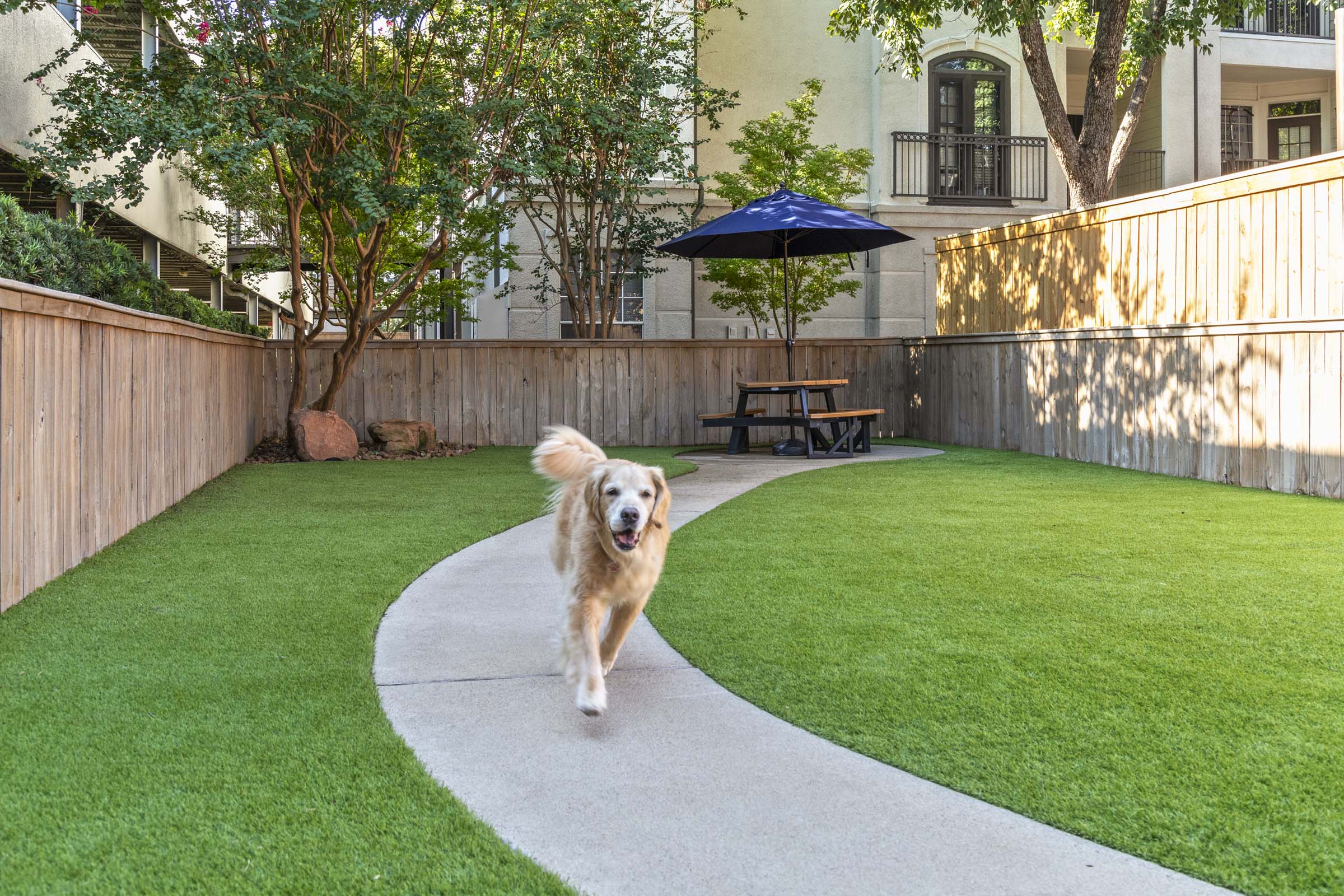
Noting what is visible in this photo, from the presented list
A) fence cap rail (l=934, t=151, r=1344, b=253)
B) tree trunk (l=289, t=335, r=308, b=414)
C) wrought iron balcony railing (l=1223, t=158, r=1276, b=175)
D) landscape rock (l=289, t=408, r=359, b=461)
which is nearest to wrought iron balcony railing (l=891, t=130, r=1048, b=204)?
wrought iron balcony railing (l=1223, t=158, r=1276, b=175)

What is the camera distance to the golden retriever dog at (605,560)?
3.71 metres

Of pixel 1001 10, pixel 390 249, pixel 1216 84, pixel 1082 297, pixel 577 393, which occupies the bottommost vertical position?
pixel 577 393

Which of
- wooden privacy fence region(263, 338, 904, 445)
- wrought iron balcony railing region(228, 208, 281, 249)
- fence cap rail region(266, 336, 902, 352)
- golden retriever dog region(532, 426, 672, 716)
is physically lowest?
golden retriever dog region(532, 426, 672, 716)

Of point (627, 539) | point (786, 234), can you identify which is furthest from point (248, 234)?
point (627, 539)

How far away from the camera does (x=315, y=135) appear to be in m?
12.8

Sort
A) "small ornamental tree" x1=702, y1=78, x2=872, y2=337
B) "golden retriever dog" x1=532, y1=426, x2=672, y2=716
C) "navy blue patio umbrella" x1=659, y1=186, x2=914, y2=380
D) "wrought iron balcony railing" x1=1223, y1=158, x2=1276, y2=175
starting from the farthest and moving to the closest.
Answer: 1. "wrought iron balcony railing" x1=1223, y1=158, x2=1276, y2=175
2. "small ornamental tree" x1=702, y1=78, x2=872, y2=337
3. "navy blue patio umbrella" x1=659, y1=186, x2=914, y2=380
4. "golden retriever dog" x1=532, y1=426, x2=672, y2=716

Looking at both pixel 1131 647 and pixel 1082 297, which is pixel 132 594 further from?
pixel 1082 297

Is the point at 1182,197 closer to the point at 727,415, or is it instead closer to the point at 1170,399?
the point at 1170,399

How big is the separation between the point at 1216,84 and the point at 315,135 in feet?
57.3

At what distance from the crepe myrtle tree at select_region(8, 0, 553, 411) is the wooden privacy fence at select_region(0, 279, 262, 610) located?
2157 millimetres

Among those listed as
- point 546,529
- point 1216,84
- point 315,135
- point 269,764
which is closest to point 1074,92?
point 1216,84

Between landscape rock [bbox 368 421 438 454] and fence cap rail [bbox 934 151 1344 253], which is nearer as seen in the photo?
fence cap rail [bbox 934 151 1344 253]

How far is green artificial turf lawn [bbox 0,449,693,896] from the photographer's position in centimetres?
241

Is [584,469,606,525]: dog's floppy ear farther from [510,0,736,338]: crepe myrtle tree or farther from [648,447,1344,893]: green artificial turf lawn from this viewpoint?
[510,0,736,338]: crepe myrtle tree
